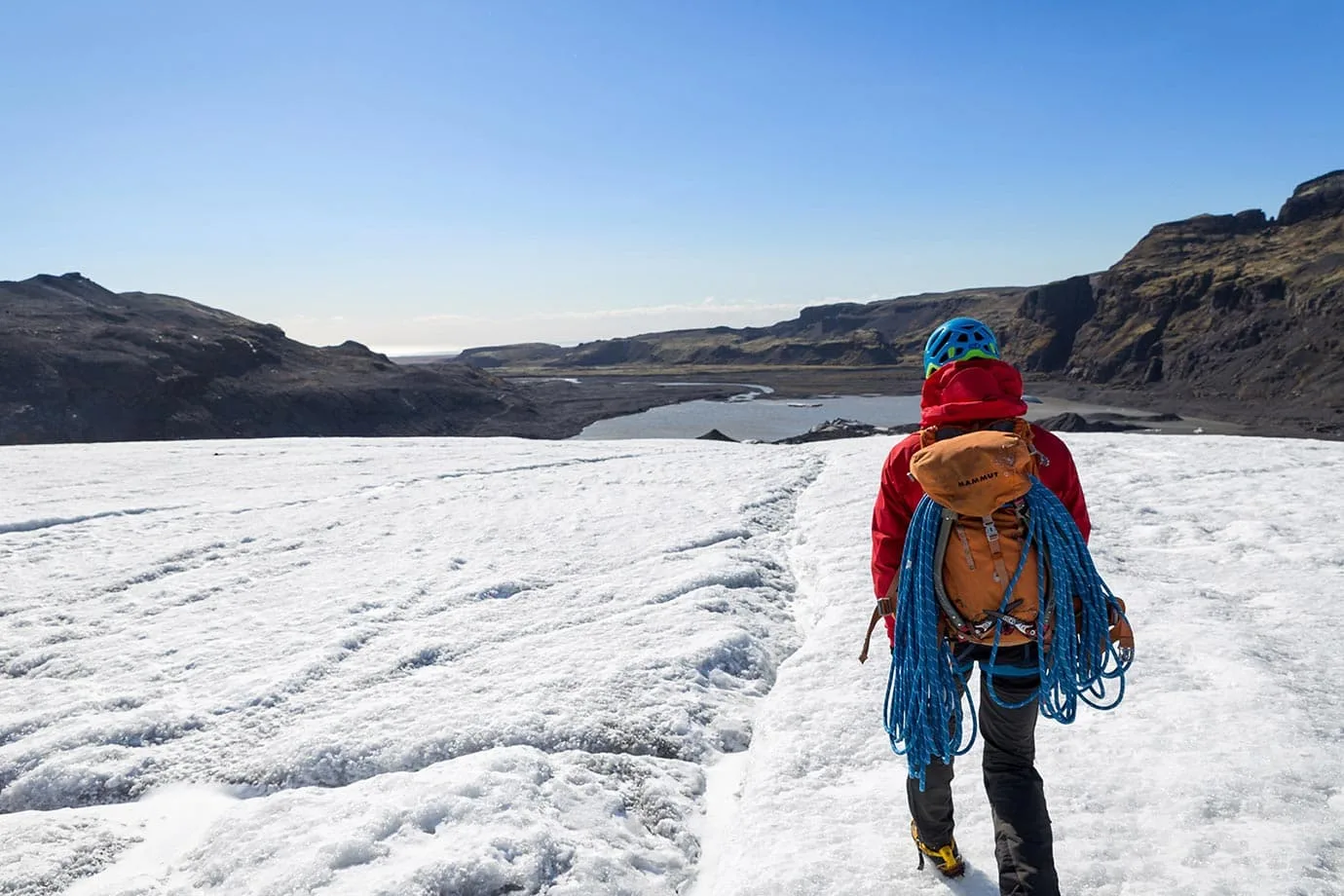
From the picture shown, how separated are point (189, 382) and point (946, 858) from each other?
242 ft

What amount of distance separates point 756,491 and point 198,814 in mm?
9915

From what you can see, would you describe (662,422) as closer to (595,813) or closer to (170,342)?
(170,342)

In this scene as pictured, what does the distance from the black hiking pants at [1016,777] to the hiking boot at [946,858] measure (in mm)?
323

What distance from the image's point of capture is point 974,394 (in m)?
2.76

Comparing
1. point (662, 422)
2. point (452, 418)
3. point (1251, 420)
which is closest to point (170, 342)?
point (452, 418)

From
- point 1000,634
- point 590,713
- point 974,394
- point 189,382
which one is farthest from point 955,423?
point 189,382

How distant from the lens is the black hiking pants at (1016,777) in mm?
2754

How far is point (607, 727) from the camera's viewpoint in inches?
195

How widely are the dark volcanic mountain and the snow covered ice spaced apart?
55.5 meters

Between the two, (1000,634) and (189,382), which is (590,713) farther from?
(189,382)

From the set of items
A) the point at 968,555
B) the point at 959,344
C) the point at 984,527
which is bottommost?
the point at 968,555

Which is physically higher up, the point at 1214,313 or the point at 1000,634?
the point at 1214,313

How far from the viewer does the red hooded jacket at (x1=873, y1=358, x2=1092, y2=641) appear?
9.07 feet

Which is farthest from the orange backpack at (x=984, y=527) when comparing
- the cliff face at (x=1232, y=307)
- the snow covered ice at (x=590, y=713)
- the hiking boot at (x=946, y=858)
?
the cliff face at (x=1232, y=307)
